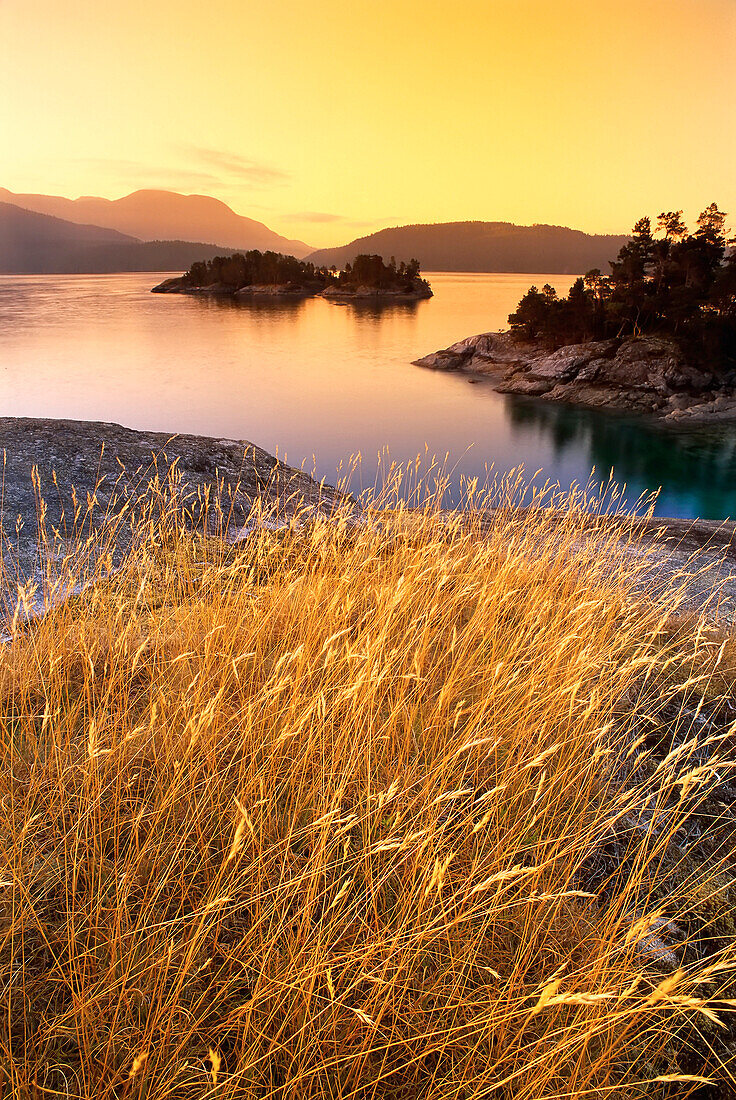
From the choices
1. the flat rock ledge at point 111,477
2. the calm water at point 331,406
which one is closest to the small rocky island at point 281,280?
the calm water at point 331,406

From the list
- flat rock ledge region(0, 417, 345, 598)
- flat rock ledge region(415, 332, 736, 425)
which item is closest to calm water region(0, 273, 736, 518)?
flat rock ledge region(415, 332, 736, 425)

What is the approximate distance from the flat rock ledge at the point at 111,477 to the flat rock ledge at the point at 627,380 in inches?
1057

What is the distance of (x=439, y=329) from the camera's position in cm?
5947

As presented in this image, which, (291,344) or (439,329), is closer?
(291,344)

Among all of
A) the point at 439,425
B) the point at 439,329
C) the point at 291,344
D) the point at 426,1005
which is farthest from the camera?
the point at 439,329

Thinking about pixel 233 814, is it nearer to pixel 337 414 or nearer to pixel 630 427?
pixel 337 414

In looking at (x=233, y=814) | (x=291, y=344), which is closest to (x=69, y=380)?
(x=291, y=344)

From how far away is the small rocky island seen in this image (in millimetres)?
Result: 95688

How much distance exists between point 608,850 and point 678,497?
71.8 ft

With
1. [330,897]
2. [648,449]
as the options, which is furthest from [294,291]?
[330,897]

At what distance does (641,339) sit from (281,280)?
76.9 metres

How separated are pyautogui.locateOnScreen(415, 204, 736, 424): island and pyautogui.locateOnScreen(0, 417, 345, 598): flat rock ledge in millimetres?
26854

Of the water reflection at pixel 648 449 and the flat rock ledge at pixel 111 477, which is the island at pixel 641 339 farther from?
the flat rock ledge at pixel 111 477

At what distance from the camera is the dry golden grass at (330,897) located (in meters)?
1.65
